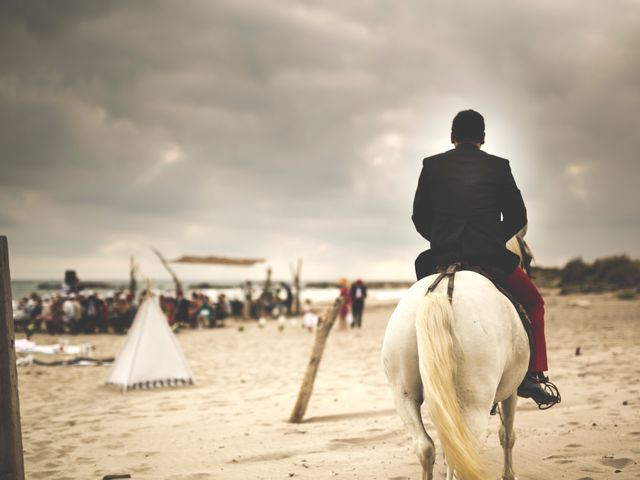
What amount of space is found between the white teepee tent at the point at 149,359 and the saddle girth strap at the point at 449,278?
880 cm

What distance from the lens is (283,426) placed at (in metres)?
6.92

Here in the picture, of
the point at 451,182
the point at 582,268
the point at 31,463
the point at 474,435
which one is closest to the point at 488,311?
the point at 474,435

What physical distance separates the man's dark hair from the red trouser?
0.98 meters

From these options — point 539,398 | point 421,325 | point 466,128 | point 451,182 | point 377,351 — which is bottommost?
point 377,351

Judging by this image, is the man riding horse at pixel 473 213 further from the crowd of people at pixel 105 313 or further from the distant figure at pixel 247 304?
the distant figure at pixel 247 304

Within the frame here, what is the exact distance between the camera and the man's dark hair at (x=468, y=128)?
3562 mm

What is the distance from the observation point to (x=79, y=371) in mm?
12695

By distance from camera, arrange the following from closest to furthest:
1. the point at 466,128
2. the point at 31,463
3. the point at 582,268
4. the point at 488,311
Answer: the point at 488,311 → the point at 466,128 → the point at 31,463 → the point at 582,268

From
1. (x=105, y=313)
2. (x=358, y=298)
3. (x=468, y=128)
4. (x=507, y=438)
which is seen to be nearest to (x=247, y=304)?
(x=105, y=313)

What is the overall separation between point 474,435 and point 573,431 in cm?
374

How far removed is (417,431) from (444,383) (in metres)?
0.43

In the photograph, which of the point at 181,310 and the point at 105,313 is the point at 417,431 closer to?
the point at 105,313

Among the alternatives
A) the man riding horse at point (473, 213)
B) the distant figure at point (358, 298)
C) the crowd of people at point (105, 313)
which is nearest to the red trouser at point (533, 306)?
the man riding horse at point (473, 213)

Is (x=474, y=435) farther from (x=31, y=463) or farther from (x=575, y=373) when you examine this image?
(x=575, y=373)
